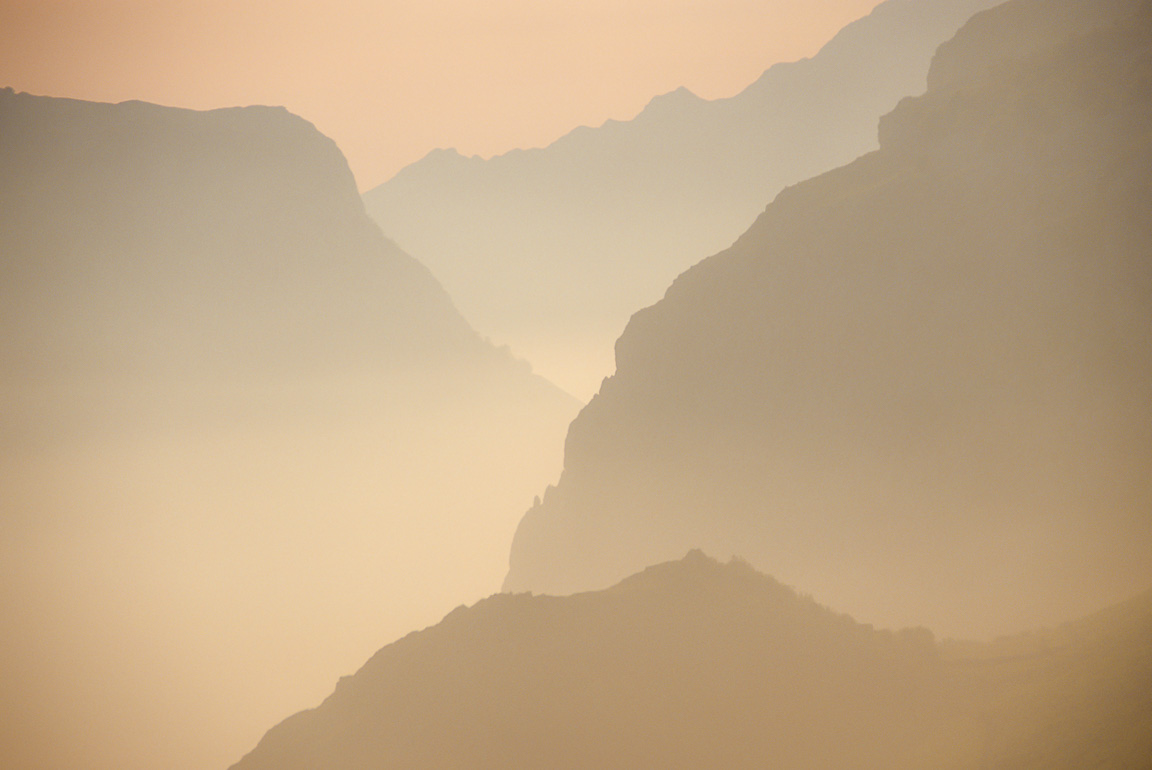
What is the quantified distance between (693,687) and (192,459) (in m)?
172

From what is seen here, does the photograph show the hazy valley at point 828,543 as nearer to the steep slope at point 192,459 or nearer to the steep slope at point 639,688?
the steep slope at point 639,688

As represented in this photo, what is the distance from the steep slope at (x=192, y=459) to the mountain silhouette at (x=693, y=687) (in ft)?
259

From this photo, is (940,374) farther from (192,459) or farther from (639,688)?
(192,459)

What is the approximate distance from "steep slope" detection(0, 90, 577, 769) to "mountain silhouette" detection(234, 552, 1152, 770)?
79089 mm

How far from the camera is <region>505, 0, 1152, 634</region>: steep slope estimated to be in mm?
40312

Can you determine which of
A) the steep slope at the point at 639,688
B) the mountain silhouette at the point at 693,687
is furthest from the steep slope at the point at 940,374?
the steep slope at the point at 639,688

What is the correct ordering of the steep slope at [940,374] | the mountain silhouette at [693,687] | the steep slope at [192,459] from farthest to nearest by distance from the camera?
Answer: the steep slope at [192,459]
the steep slope at [940,374]
the mountain silhouette at [693,687]

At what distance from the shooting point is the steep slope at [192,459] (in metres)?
106

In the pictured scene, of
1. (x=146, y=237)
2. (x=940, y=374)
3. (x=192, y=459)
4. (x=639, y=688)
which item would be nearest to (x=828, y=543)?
(x=940, y=374)

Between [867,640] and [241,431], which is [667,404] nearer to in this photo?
[867,640]

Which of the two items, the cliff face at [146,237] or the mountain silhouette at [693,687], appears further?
the cliff face at [146,237]

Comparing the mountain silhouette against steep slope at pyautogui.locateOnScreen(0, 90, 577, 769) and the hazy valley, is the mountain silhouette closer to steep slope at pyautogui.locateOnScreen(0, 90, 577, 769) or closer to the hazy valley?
the hazy valley

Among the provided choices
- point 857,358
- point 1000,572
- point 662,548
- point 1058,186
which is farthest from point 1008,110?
point 662,548

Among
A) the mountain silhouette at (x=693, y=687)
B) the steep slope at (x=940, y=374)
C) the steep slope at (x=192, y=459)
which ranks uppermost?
the steep slope at (x=192, y=459)
